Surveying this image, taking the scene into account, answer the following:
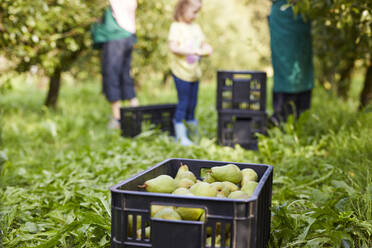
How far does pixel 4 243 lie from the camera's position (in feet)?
6.43

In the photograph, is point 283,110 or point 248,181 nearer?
point 248,181

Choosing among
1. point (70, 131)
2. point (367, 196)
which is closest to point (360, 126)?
point (367, 196)

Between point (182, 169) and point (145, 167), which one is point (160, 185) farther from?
point (145, 167)

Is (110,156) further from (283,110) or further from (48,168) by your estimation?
(283,110)

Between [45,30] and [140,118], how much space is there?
5.21 ft

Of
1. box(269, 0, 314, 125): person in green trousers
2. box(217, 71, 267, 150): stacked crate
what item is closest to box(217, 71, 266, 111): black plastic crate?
box(217, 71, 267, 150): stacked crate

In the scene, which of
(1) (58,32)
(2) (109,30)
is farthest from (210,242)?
(1) (58,32)

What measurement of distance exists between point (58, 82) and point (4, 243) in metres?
4.87

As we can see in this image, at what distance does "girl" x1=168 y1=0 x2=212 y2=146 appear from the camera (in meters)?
4.16

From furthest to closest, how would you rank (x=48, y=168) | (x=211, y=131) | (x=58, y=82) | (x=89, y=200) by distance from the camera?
(x=58, y=82)
(x=211, y=131)
(x=48, y=168)
(x=89, y=200)

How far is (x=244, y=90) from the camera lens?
3848 millimetres

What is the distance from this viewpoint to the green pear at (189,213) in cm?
141

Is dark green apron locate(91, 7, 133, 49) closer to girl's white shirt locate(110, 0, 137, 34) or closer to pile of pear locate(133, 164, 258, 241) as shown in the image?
girl's white shirt locate(110, 0, 137, 34)

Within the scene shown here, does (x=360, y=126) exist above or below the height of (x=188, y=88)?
below
